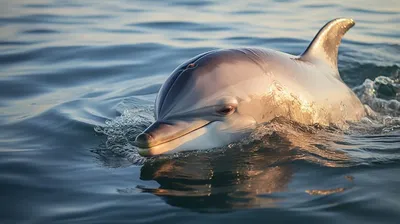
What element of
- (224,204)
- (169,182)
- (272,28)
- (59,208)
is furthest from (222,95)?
(272,28)

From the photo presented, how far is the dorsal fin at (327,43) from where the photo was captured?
23.7 feet

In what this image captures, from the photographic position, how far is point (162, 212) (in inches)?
177

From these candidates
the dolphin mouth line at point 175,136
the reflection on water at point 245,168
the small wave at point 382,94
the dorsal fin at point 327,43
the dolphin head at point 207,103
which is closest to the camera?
the reflection on water at point 245,168

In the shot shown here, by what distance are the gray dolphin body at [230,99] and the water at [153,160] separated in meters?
0.16

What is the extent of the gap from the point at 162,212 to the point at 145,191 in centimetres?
50

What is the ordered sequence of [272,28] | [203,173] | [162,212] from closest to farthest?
[162,212], [203,173], [272,28]

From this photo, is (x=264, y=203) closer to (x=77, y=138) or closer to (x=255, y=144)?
(x=255, y=144)

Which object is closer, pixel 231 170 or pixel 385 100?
pixel 231 170

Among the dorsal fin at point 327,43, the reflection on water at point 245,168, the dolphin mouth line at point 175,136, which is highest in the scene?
the dorsal fin at point 327,43

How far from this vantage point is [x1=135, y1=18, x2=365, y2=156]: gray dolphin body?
5477mm

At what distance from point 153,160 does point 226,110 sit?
83 cm

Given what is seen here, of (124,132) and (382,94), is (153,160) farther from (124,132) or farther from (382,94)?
(382,94)

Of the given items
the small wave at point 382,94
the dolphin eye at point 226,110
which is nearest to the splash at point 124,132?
the dolphin eye at point 226,110

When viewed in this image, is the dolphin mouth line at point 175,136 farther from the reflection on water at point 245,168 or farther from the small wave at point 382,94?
the small wave at point 382,94
